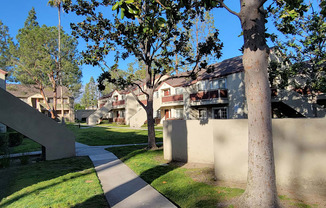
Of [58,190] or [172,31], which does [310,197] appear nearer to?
[58,190]

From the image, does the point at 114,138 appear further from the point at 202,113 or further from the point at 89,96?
the point at 89,96

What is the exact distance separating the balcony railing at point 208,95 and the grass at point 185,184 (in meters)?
15.5

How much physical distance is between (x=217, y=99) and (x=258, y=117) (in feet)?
63.8

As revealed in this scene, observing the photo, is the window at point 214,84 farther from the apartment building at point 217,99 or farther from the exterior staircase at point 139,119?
the exterior staircase at point 139,119

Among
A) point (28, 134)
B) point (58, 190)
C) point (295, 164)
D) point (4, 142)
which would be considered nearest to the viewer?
point (295, 164)

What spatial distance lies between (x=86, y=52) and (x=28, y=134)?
5050 mm

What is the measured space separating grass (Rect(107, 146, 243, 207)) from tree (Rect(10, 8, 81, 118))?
29.5 meters

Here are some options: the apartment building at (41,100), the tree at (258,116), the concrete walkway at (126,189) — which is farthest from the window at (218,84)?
the apartment building at (41,100)

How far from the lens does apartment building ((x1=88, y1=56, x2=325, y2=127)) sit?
Answer: 60.7ft

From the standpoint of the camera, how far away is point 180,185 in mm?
5957

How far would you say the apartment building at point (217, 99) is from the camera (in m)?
18.5

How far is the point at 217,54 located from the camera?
12.1 meters

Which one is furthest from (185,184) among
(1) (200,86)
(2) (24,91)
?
(2) (24,91)

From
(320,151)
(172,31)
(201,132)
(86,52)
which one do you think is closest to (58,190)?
(201,132)
